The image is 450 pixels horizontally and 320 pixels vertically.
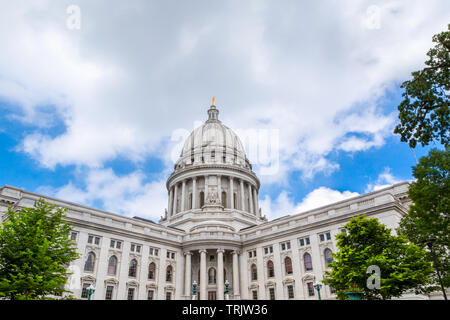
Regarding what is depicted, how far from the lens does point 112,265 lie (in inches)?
1818

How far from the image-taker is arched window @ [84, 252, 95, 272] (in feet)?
142

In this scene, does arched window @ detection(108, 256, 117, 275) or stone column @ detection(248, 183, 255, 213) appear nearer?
arched window @ detection(108, 256, 117, 275)

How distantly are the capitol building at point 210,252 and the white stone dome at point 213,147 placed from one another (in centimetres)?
1852

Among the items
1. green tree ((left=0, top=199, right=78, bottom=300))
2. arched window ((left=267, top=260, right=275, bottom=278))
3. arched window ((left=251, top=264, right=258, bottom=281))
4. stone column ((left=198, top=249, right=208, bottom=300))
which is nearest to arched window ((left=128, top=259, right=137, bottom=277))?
stone column ((left=198, top=249, right=208, bottom=300))

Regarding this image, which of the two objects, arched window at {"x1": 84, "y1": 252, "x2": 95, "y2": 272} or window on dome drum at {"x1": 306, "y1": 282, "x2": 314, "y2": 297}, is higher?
arched window at {"x1": 84, "y1": 252, "x2": 95, "y2": 272}

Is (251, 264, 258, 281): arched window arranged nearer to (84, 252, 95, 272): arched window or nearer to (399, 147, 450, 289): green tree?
(84, 252, 95, 272): arched window

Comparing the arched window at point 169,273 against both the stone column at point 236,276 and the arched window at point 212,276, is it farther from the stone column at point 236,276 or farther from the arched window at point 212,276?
the stone column at point 236,276

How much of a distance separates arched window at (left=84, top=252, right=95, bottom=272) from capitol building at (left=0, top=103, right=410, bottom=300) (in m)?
0.13

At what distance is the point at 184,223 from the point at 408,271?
48.9 m

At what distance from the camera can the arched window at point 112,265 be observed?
45.5 metres
